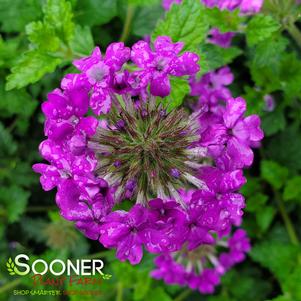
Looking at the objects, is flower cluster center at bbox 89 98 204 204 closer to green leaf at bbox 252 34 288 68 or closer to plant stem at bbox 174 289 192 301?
green leaf at bbox 252 34 288 68

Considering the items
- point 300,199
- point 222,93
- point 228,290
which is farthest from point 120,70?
point 228,290

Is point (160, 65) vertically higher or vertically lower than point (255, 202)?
higher

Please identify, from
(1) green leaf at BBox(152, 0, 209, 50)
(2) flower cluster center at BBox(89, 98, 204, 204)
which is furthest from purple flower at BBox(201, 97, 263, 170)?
(1) green leaf at BBox(152, 0, 209, 50)

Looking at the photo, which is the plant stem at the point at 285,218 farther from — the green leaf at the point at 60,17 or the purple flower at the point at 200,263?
the green leaf at the point at 60,17

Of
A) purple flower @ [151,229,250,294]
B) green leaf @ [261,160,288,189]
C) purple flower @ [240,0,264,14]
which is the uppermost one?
purple flower @ [240,0,264,14]

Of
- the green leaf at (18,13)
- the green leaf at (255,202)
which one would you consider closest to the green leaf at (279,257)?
the green leaf at (255,202)

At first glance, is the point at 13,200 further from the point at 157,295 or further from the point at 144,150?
the point at 144,150

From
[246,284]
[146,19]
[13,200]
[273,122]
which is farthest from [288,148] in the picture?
[13,200]
